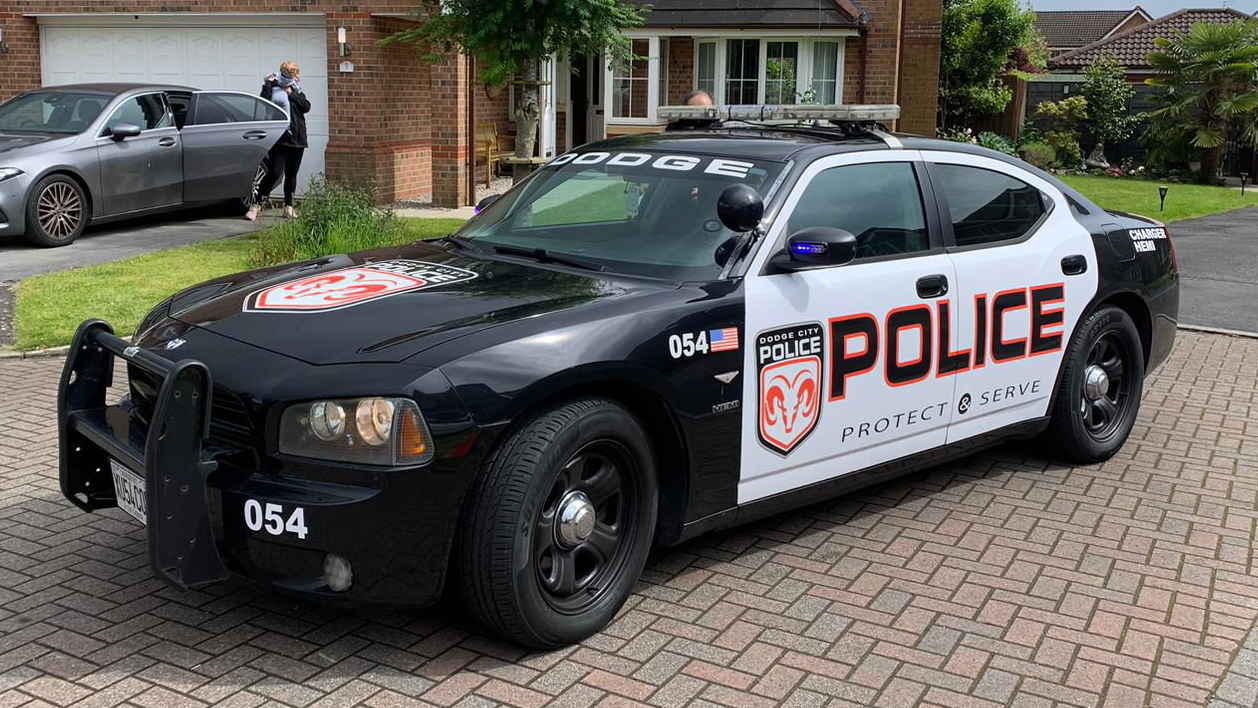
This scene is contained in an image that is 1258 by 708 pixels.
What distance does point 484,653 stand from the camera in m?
3.88

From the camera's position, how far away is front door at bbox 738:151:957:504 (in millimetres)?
4426

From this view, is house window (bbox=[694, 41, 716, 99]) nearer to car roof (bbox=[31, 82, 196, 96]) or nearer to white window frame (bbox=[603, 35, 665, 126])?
white window frame (bbox=[603, 35, 665, 126])

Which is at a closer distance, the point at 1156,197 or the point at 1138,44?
the point at 1156,197

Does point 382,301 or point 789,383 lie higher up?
point 382,301

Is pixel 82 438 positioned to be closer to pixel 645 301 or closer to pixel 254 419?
pixel 254 419

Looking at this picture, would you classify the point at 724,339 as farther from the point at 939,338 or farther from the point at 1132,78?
the point at 1132,78

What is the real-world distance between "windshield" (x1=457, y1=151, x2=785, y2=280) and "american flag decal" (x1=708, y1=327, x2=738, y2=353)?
252 millimetres

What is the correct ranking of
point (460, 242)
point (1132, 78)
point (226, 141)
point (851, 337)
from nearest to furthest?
1. point (851, 337)
2. point (460, 242)
3. point (226, 141)
4. point (1132, 78)

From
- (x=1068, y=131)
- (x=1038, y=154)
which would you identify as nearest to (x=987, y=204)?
(x=1038, y=154)

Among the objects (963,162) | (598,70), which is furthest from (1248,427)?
(598,70)

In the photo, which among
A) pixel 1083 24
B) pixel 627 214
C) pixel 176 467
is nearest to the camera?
pixel 176 467

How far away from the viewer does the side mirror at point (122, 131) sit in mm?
12430

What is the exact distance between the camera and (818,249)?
4.43m

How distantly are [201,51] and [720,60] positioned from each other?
9381 mm
